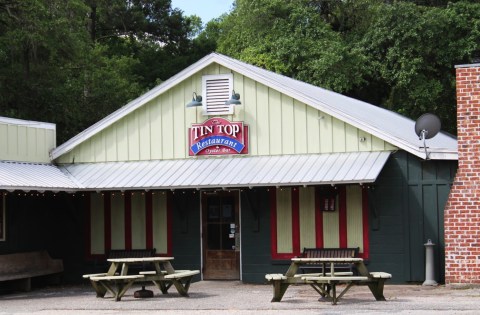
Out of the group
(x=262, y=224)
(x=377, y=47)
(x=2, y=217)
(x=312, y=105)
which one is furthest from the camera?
(x=377, y=47)

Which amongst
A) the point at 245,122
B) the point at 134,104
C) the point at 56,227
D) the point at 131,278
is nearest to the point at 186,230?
the point at 245,122

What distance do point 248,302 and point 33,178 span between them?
244 inches

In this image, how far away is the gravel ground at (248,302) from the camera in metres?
15.2

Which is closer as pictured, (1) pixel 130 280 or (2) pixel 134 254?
(1) pixel 130 280

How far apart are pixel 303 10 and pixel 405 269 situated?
2337 cm

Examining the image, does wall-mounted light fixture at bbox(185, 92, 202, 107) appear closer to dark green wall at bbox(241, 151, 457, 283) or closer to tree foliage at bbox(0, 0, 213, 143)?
dark green wall at bbox(241, 151, 457, 283)

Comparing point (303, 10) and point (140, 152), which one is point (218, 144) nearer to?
point (140, 152)

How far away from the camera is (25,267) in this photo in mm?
21438

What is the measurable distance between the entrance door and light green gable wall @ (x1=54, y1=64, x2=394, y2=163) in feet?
4.06

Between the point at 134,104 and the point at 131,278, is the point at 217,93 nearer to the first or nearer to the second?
the point at 134,104

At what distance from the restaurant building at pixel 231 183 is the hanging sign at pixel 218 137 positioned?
0.09 feet

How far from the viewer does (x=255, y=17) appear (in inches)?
1692

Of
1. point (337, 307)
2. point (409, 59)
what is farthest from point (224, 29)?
point (337, 307)

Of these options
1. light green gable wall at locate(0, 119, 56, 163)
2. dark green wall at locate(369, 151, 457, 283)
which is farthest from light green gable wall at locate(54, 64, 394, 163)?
dark green wall at locate(369, 151, 457, 283)
